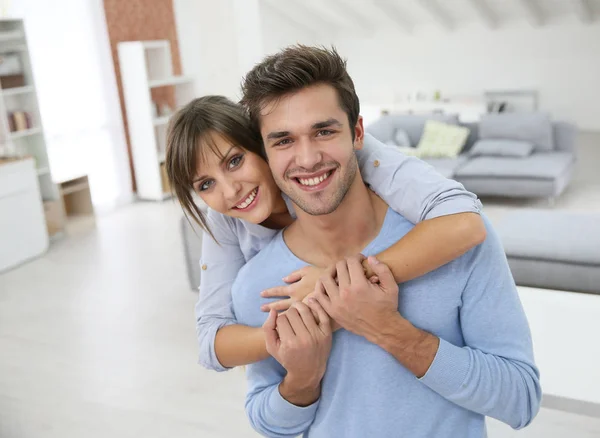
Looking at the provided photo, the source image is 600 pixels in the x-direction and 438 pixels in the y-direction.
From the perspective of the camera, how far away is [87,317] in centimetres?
405

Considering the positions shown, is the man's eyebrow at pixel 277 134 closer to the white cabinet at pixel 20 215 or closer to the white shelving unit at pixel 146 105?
the white cabinet at pixel 20 215

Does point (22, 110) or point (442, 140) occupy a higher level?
point (22, 110)

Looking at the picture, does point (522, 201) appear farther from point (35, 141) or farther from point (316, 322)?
point (316, 322)

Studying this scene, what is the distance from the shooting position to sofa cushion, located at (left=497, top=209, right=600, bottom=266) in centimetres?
328

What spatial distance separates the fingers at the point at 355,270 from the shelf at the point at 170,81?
6.09m

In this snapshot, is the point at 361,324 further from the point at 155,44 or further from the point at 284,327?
the point at 155,44

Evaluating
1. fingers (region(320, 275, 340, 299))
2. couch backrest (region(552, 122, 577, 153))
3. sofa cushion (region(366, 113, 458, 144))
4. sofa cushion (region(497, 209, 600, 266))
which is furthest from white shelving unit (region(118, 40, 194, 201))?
fingers (region(320, 275, 340, 299))

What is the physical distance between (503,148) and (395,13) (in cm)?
436

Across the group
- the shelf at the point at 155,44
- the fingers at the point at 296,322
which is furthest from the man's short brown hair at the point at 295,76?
the shelf at the point at 155,44

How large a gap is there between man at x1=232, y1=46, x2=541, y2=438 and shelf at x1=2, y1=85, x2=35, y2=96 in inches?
188

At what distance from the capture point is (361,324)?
107 cm

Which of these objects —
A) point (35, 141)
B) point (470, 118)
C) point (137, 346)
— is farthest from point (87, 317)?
point (470, 118)

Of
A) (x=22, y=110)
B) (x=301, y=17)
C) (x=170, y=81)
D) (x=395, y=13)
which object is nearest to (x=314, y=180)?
(x=22, y=110)

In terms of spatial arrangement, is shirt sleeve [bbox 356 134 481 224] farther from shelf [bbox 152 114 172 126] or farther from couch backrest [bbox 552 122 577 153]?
shelf [bbox 152 114 172 126]
